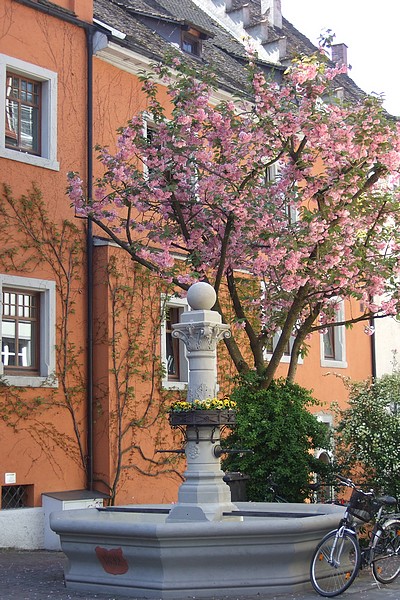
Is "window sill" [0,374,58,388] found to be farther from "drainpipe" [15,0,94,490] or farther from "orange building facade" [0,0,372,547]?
"drainpipe" [15,0,94,490]

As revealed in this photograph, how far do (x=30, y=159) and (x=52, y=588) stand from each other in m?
8.24

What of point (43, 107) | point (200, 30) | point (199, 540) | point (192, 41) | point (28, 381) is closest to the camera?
point (199, 540)

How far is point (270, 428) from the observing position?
620 inches

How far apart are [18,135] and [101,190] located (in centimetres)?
186

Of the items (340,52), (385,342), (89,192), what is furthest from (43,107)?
(340,52)

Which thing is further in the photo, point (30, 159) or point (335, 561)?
point (30, 159)

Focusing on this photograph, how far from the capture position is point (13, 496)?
16703 millimetres

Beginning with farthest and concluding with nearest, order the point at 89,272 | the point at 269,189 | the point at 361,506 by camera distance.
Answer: the point at 89,272 → the point at 269,189 → the point at 361,506

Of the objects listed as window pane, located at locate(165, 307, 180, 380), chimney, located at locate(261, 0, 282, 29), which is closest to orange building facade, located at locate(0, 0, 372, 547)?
window pane, located at locate(165, 307, 180, 380)

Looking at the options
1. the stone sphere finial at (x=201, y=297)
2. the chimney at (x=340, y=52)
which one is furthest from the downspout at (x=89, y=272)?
the chimney at (x=340, y=52)

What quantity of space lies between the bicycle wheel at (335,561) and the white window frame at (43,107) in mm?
8928

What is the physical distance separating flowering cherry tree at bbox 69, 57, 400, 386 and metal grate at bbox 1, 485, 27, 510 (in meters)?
4.09

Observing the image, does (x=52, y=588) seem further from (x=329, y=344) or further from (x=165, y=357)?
(x=329, y=344)

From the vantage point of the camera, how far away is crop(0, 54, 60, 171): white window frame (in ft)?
56.2
